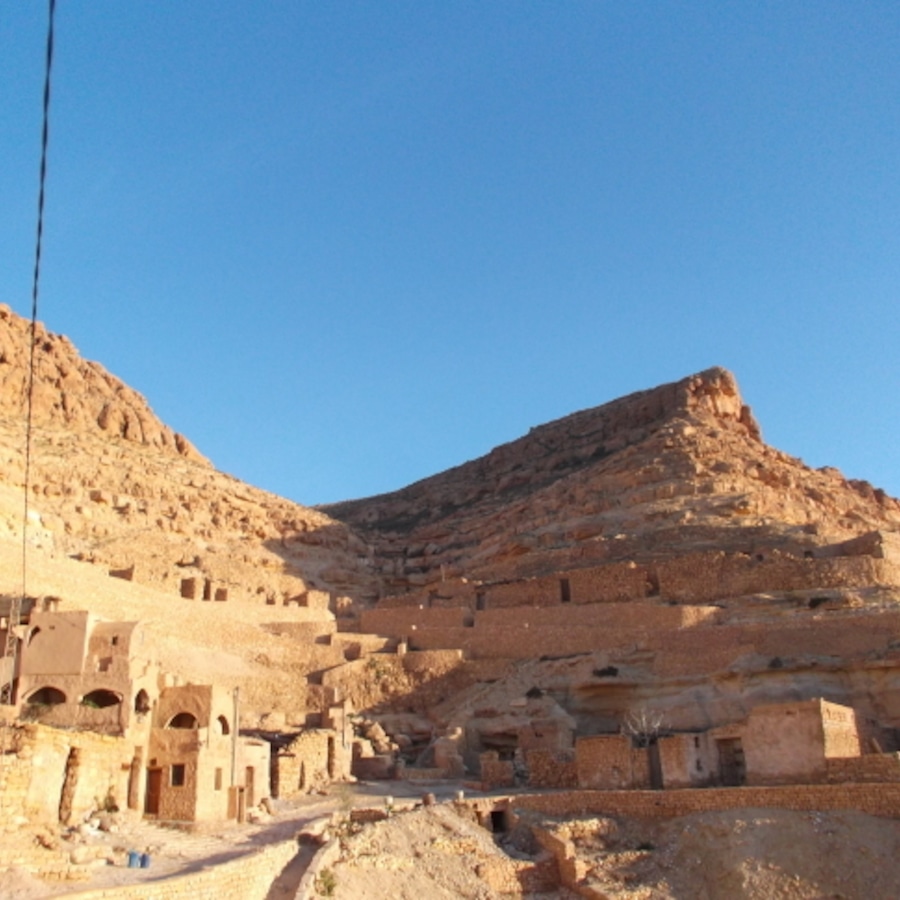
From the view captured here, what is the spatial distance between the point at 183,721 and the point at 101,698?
1786 mm

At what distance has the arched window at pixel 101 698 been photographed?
2152cm

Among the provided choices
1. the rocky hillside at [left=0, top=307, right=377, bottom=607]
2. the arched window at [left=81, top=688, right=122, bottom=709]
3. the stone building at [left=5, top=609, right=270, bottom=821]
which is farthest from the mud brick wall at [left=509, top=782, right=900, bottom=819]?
the rocky hillside at [left=0, top=307, right=377, bottom=607]

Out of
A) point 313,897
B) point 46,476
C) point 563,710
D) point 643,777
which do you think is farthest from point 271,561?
point 313,897

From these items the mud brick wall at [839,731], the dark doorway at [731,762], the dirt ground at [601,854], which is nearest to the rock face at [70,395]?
the dirt ground at [601,854]

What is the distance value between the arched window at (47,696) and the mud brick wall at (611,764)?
1179cm

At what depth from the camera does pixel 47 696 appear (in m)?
22.3

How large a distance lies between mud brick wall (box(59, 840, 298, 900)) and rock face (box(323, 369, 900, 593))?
27.4 meters

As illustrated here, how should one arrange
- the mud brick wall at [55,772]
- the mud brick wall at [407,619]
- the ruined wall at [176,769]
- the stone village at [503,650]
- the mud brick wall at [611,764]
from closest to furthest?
the mud brick wall at [55,772]
the ruined wall at [176,769]
the stone village at [503,650]
the mud brick wall at [611,764]
the mud brick wall at [407,619]

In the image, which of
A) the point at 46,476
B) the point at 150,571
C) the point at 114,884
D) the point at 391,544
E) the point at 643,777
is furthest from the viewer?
the point at 391,544

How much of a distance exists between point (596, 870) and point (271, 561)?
115 ft

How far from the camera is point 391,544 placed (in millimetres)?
66062

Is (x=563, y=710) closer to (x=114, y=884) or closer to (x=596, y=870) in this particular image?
(x=596, y=870)

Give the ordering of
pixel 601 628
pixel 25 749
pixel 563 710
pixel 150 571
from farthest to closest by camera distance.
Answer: pixel 150 571 < pixel 601 628 < pixel 563 710 < pixel 25 749

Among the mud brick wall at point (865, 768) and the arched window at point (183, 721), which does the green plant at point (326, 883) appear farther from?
the mud brick wall at point (865, 768)
